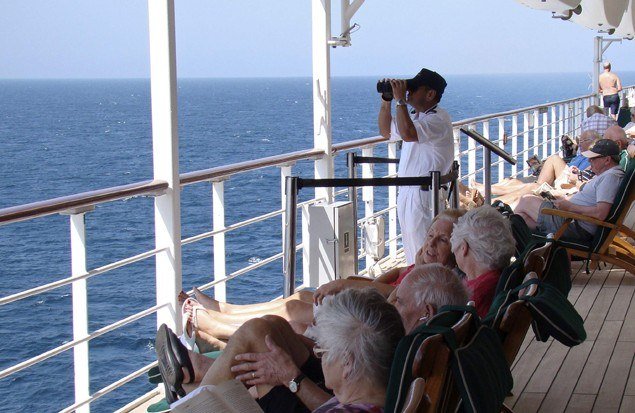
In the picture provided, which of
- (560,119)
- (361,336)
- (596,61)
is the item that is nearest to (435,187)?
(361,336)

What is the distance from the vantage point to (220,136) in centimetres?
4809

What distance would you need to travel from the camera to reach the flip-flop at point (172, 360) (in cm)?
222

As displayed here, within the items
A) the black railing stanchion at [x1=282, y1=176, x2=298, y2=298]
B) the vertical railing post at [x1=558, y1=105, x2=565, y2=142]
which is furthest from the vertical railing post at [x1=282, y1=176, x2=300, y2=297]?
the vertical railing post at [x1=558, y1=105, x2=565, y2=142]

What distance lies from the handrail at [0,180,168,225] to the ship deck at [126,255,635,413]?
0.68m

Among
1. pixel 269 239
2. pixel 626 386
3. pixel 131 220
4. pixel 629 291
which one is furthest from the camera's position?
pixel 131 220

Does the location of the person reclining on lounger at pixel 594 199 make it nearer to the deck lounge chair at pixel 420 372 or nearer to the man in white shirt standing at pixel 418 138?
the man in white shirt standing at pixel 418 138

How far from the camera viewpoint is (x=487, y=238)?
259 cm

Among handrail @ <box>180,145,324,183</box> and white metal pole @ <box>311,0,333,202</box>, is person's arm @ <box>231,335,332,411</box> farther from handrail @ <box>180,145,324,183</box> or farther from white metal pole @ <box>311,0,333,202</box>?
white metal pole @ <box>311,0,333,202</box>

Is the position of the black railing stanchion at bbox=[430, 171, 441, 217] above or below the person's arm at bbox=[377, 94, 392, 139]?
below

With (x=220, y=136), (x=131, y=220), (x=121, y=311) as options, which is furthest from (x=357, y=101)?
(x=121, y=311)

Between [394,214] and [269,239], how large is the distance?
47.9ft

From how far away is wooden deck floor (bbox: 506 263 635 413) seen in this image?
2.73 meters

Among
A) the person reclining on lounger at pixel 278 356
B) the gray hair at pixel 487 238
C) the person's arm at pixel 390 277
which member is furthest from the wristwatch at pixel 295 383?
the person's arm at pixel 390 277

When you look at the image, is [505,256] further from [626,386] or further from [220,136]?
[220,136]
